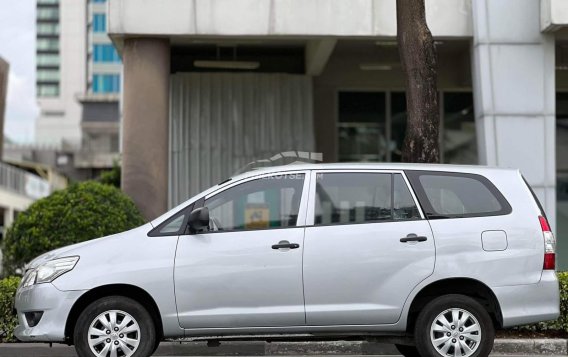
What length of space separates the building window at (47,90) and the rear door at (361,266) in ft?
418

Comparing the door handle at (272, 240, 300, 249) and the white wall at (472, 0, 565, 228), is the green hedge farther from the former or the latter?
the door handle at (272, 240, 300, 249)

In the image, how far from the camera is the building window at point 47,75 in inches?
5354

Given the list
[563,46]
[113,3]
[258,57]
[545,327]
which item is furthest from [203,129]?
[545,327]

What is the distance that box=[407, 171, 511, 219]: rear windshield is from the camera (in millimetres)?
7859

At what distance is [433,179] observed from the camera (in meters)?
8.03

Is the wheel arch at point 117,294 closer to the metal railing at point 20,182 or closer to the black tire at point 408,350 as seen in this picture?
the black tire at point 408,350

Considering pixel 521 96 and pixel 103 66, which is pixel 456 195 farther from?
pixel 103 66

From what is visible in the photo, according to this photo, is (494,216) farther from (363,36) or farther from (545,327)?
(363,36)

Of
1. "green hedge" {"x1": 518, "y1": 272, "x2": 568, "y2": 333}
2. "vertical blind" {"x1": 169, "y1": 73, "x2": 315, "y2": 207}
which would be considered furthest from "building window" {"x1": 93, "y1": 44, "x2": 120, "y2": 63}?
"green hedge" {"x1": 518, "y1": 272, "x2": 568, "y2": 333}

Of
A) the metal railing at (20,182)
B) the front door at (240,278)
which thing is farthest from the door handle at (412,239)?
the metal railing at (20,182)

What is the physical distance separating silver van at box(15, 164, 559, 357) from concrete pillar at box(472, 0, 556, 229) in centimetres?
573

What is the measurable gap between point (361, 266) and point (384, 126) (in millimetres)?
11252

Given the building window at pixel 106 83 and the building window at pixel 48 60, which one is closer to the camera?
the building window at pixel 106 83

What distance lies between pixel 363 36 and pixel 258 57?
453 centimetres
